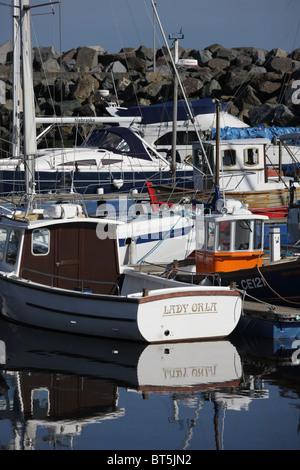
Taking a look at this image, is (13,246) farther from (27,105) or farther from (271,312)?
(271,312)

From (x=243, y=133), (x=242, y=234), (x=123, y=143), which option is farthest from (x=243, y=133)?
(x=242, y=234)

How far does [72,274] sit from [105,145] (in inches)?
618

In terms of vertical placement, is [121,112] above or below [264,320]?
above

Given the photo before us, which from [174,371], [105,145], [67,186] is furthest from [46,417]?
[105,145]

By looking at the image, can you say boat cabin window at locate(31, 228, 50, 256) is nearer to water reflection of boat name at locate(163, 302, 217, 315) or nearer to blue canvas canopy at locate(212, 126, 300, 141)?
water reflection of boat name at locate(163, 302, 217, 315)

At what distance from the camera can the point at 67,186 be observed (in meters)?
28.2

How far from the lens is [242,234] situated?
16.8 m

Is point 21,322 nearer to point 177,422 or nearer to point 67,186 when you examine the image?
point 177,422

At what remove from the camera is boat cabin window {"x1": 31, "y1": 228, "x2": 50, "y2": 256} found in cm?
1609

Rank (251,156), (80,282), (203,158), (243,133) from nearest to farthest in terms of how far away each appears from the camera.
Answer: (80,282)
(251,156)
(203,158)
(243,133)

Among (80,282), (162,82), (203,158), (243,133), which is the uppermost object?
(162,82)

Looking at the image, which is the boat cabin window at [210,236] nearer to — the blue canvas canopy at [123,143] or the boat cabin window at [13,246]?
the boat cabin window at [13,246]

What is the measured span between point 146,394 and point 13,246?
18.5 ft

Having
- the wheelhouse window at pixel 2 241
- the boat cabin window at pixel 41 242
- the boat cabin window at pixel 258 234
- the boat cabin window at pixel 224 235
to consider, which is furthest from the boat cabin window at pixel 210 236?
the wheelhouse window at pixel 2 241
